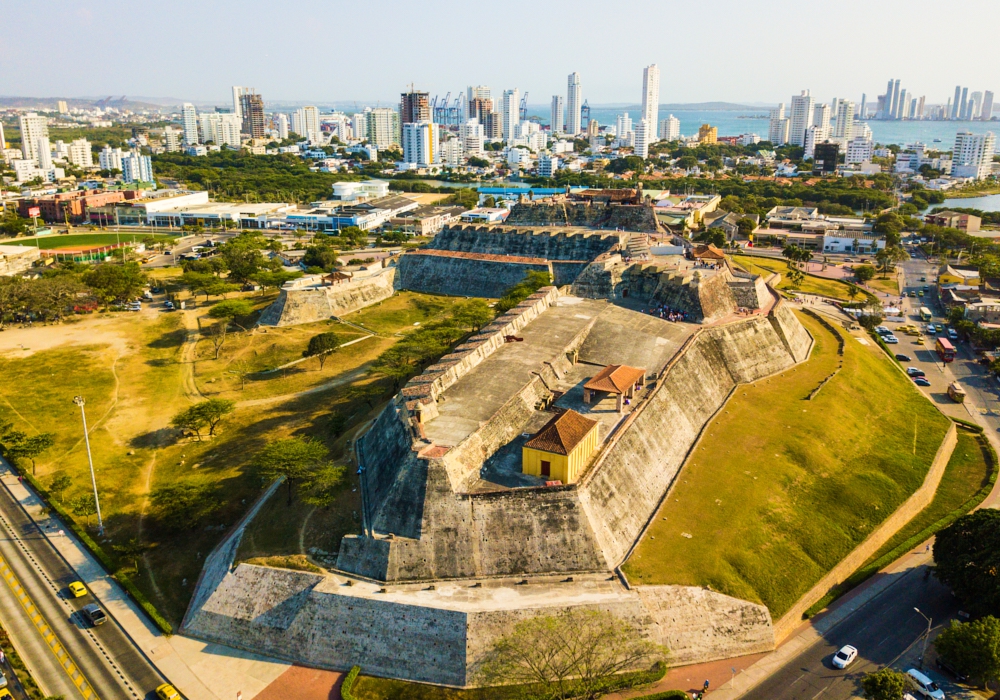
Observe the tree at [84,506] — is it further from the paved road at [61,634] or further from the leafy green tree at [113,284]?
the leafy green tree at [113,284]

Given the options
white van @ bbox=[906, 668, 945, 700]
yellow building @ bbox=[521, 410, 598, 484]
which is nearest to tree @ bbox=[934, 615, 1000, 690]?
white van @ bbox=[906, 668, 945, 700]

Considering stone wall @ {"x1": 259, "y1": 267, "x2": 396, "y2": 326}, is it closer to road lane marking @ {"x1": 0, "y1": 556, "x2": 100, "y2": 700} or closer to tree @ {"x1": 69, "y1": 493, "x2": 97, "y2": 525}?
tree @ {"x1": 69, "y1": 493, "x2": 97, "y2": 525}

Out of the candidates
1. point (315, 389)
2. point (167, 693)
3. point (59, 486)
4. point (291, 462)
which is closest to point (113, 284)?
point (315, 389)

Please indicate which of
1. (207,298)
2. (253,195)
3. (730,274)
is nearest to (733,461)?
(730,274)

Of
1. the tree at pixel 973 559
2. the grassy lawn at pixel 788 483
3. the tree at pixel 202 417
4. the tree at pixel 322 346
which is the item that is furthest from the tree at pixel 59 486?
the tree at pixel 973 559

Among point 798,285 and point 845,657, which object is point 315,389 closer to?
point 845,657
